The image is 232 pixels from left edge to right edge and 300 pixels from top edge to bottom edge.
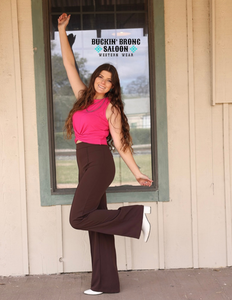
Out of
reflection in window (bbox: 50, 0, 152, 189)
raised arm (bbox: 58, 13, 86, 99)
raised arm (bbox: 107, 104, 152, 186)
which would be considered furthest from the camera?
reflection in window (bbox: 50, 0, 152, 189)

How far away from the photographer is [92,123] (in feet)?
10.0

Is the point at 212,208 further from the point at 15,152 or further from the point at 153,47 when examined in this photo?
the point at 15,152

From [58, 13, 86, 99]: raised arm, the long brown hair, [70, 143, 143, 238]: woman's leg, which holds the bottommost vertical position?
[70, 143, 143, 238]: woman's leg

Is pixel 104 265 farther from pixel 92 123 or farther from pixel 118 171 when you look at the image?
pixel 92 123

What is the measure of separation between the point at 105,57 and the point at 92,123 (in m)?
0.98

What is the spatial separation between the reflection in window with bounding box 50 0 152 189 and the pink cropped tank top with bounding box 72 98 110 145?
2.21 feet

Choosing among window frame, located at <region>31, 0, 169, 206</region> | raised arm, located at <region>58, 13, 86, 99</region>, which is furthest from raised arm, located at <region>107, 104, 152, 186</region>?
window frame, located at <region>31, 0, 169, 206</region>

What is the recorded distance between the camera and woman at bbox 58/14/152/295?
3.02m

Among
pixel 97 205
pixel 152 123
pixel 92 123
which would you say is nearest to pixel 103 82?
pixel 92 123

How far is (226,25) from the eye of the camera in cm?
358

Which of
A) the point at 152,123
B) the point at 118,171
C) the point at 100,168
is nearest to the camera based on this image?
the point at 100,168

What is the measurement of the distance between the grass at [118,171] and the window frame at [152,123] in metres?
0.09

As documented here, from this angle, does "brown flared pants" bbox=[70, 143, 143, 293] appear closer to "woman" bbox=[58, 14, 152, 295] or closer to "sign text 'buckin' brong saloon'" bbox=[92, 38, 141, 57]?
"woman" bbox=[58, 14, 152, 295]

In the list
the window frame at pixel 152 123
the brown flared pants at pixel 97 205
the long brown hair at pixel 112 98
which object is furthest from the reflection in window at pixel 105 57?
the brown flared pants at pixel 97 205
